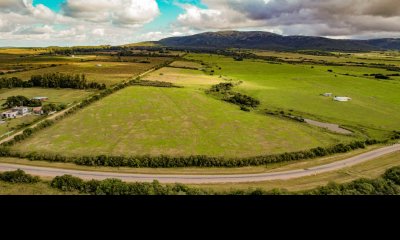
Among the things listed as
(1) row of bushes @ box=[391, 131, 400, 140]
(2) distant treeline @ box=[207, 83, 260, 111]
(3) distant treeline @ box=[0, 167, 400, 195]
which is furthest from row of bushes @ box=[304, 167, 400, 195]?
(2) distant treeline @ box=[207, 83, 260, 111]

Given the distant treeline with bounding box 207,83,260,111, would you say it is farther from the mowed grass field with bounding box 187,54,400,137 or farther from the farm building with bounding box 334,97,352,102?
the farm building with bounding box 334,97,352,102

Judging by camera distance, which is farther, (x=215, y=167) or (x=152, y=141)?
(x=152, y=141)

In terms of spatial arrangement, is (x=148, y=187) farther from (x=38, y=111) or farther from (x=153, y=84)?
(x=153, y=84)

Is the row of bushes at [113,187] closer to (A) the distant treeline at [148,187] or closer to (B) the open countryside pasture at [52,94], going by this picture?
(A) the distant treeline at [148,187]
